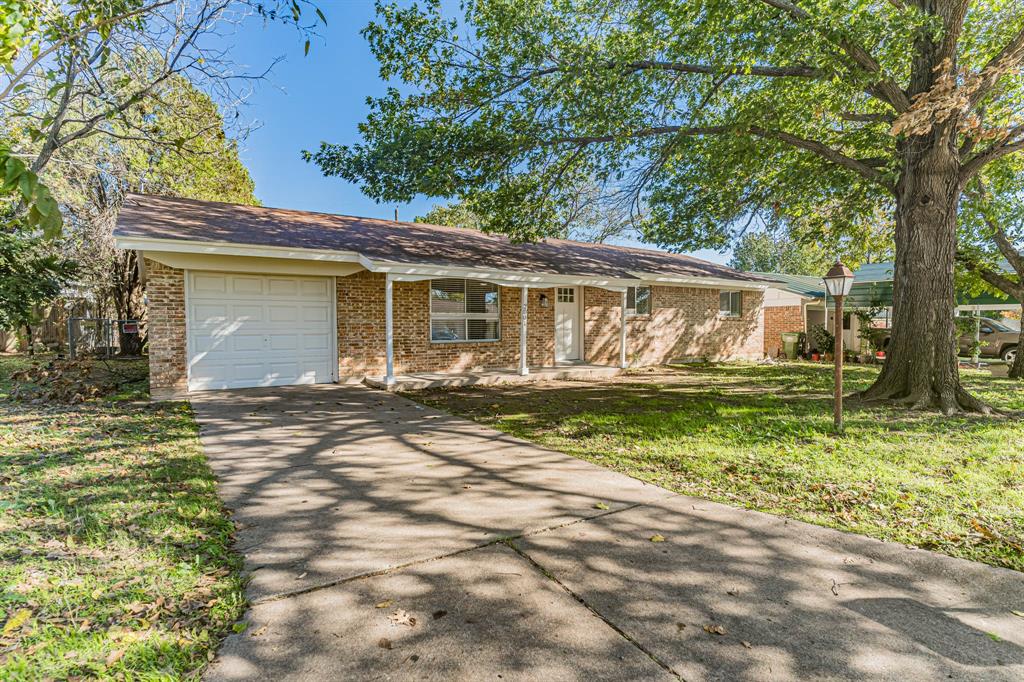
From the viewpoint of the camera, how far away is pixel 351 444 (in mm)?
5941

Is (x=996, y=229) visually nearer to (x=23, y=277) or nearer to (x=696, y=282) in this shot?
(x=696, y=282)

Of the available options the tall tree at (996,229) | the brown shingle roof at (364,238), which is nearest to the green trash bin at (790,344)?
the brown shingle roof at (364,238)

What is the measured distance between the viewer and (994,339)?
18.5 metres

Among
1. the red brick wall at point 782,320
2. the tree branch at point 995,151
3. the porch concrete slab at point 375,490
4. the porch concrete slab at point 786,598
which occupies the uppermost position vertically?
the tree branch at point 995,151

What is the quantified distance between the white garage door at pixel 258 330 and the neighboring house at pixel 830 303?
15000 millimetres

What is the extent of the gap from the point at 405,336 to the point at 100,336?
12.3 m

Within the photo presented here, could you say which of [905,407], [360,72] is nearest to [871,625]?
[905,407]

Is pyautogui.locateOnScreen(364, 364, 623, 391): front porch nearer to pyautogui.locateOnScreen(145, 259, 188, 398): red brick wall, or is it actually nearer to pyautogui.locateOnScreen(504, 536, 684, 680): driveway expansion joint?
pyautogui.locateOnScreen(145, 259, 188, 398): red brick wall

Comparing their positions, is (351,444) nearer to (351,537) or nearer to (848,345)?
(351,537)

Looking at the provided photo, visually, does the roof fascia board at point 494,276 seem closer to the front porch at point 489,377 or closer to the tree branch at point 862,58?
the front porch at point 489,377

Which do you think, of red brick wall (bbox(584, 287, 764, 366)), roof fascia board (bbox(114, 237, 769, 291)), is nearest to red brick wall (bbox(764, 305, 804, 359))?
red brick wall (bbox(584, 287, 764, 366))

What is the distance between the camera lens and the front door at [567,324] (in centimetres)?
1391

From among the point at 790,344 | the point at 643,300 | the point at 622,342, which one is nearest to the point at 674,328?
the point at 643,300

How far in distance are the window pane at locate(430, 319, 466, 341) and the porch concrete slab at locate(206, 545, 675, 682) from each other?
9.18 meters
